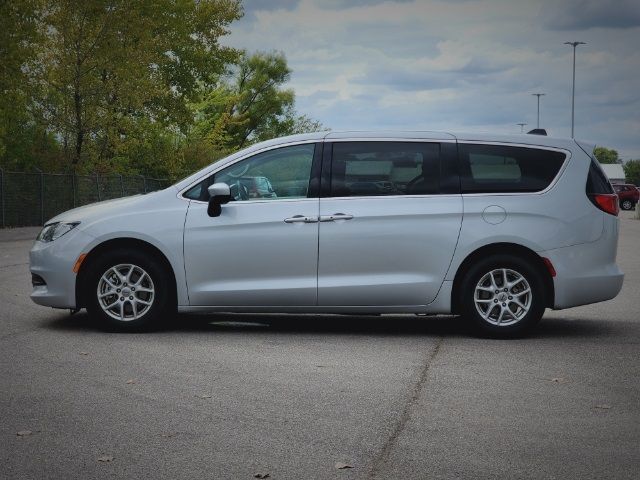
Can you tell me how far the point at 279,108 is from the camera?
85125mm

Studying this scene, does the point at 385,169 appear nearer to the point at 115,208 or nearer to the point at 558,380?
the point at 115,208

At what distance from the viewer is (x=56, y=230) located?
32.2 feet

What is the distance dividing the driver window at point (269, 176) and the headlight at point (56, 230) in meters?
1.17

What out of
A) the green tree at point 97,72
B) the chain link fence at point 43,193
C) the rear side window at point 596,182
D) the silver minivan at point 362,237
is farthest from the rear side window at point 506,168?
the green tree at point 97,72

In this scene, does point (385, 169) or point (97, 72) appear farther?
point (97, 72)

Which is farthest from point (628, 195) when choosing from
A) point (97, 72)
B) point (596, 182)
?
point (596, 182)

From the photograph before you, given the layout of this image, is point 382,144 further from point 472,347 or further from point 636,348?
point 636,348

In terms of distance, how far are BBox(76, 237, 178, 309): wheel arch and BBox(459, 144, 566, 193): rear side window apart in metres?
2.69

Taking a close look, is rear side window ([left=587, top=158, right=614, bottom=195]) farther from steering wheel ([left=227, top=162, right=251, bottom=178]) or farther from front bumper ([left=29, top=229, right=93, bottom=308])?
front bumper ([left=29, top=229, right=93, bottom=308])

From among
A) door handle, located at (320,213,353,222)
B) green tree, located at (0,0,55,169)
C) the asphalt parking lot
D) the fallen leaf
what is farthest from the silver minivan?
green tree, located at (0,0,55,169)

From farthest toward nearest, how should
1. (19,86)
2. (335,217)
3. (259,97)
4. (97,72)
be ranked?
(259,97)
(97,72)
(19,86)
(335,217)

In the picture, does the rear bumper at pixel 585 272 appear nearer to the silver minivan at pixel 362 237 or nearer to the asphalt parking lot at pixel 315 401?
the silver minivan at pixel 362 237

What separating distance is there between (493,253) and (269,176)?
80.5 inches

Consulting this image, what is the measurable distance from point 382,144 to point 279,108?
250 ft
